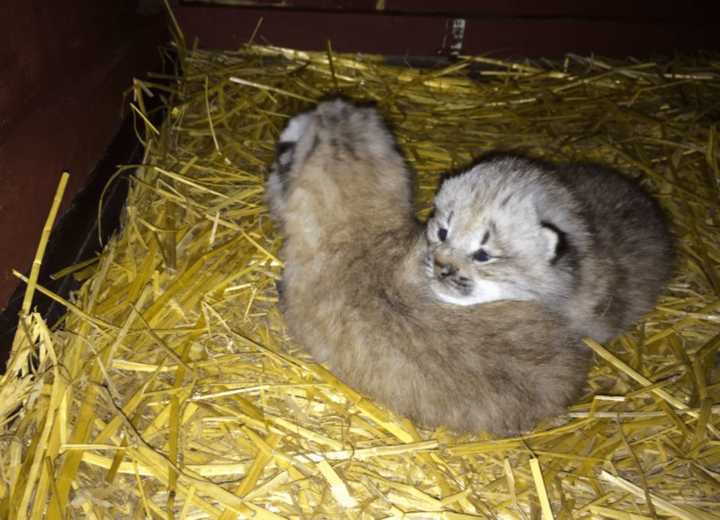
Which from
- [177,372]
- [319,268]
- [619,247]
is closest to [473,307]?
[319,268]

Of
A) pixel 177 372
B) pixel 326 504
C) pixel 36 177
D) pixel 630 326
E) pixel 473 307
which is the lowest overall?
pixel 326 504

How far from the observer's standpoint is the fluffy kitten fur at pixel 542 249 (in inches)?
104

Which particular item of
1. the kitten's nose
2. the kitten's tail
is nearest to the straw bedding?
the kitten's tail

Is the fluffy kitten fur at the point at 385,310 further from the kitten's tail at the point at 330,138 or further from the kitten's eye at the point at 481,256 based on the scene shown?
the kitten's eye at the point at 481,256

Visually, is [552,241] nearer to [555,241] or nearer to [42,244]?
[555,241]

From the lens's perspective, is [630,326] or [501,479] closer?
[501,479]

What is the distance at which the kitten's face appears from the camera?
261 cm

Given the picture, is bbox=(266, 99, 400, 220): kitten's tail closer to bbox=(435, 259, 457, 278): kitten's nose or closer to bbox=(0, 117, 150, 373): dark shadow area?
bbox=(435, 259, 457, 278): kitten's nose

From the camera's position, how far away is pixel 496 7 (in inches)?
200

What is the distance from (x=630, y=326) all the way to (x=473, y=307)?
3.26ft

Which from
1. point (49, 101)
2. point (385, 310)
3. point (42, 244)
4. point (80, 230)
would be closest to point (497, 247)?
point (385, 310)

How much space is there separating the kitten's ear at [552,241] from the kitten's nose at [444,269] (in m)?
0.41

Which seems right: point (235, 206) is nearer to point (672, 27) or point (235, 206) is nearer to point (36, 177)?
point (36, 177)

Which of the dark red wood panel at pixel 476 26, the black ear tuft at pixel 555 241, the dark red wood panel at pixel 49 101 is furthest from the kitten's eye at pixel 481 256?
the dark red wood panel at pixel 476 26
